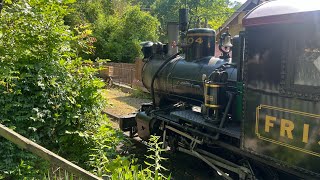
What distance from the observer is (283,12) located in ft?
11.5

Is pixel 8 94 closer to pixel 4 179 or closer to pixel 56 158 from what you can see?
pixel 4 179

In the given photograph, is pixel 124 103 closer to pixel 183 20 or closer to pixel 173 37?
pixel 173 37

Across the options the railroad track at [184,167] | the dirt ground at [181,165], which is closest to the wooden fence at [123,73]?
the dirt ground at [181,165]

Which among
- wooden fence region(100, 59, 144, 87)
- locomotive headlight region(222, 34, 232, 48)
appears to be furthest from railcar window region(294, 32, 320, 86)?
wooden fence region(100, 59, 144, 87)

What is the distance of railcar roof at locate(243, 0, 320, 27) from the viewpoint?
10.7 ft

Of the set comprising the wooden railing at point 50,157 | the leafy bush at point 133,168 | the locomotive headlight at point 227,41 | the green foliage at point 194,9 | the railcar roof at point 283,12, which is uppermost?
the green foliage at point 194,9

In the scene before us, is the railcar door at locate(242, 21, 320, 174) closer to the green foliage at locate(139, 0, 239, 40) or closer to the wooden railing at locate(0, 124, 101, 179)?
the wooden railing at locate(0, 124, 101, 179)

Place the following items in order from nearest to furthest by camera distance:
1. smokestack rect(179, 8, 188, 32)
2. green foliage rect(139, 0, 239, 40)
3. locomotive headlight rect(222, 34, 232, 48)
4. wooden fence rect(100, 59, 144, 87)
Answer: locomotive headlight rect(222, 34, 232, 48) < smokestack rect(179, 8, 188, 32) < wooden fence rect(100, 59, 144, 87) < green foliage rect(139, 0, 239, 40)

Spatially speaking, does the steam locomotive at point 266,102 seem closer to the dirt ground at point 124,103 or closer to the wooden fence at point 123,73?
the dirt ground at point 124,103

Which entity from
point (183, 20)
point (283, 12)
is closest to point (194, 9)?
point (183, 20)

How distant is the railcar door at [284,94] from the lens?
328 centimetres

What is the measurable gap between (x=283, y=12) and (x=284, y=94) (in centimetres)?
92

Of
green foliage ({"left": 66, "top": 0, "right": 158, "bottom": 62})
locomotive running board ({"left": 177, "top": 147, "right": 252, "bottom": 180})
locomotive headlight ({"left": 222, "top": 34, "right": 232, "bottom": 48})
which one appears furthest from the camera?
green foliage ({"left": 66, "top": 0, "right": 158, "bottom": 62})

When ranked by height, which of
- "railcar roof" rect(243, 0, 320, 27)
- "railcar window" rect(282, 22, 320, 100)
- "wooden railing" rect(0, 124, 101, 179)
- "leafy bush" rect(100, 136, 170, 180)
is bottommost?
"leafy bush" rect(100, 136, 170, 180)
